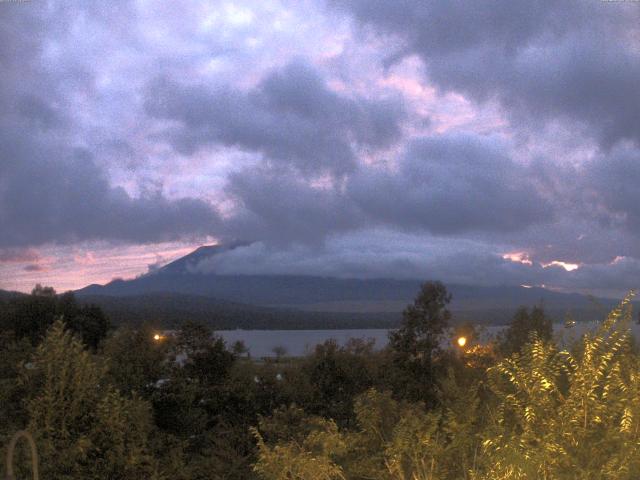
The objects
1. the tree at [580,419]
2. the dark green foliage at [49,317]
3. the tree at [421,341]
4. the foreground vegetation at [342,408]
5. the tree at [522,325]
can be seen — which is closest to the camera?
the tree at [580,419]

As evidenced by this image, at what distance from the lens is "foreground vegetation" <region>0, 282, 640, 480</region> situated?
19.5ft

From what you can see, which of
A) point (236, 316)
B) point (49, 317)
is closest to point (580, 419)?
point (49, 317)

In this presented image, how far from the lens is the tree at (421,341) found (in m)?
17.5

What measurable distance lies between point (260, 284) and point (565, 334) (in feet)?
610

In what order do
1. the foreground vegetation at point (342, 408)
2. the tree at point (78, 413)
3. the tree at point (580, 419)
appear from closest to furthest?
the tree at point (580, 419)
the foreground vegetation at point (342, 408)
the tree at point (78, 413)

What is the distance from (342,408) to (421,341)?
2.61m

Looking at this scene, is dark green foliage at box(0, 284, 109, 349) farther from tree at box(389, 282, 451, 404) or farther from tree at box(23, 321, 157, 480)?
tree at box(23, 321, 157, 480)

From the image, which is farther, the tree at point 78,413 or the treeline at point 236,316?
the treeline at point 236,316

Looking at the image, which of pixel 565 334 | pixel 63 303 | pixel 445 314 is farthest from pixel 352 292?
pixel 565 334

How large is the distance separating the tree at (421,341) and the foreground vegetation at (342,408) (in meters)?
0.04

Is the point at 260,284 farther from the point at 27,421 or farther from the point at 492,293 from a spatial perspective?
the point at 27,421

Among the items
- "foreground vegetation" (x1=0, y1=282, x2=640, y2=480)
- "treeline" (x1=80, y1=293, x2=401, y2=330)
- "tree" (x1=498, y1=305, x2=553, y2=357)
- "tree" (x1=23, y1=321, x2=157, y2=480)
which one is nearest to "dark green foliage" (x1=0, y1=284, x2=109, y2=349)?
"foreground vegetation" (x1=0, y1=282, x2=640, y2=480)

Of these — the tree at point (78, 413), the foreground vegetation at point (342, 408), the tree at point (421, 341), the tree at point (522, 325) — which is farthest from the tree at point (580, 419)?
the tree at point (522, 325)

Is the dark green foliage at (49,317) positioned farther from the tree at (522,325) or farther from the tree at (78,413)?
the tree at (78,413)
